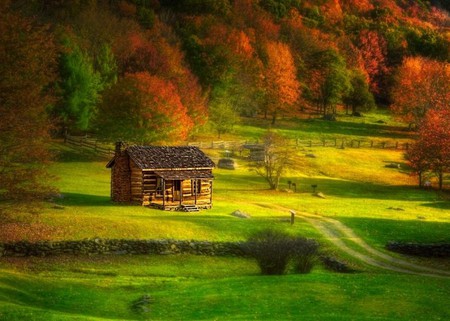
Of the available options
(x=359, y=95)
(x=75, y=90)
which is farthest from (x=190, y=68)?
(x=75, y=90)

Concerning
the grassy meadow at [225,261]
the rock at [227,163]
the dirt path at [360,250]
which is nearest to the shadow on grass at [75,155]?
the grassy meadow at [225,261]

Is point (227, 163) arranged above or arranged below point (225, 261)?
above

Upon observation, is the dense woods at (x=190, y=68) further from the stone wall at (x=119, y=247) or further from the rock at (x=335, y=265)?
the rock at (x=335, y=265)

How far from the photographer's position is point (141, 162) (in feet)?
200

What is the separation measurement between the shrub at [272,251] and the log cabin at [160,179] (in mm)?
19817

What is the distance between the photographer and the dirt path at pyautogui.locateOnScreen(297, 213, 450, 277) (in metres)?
46.2

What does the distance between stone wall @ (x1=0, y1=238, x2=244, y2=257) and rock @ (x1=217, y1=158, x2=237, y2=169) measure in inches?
1493

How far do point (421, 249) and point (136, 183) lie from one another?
954 inches

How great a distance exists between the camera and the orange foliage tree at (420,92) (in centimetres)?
12156

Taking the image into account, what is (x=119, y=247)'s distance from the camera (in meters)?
47.8

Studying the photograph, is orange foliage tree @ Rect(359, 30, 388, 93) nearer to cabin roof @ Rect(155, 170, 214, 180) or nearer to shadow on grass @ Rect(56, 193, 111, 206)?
cabin roof @ Rect(155, 170, 214, 180)

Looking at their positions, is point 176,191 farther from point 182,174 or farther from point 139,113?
point 139,113

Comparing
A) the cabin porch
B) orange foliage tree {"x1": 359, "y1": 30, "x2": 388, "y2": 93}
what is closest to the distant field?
the cabin porch

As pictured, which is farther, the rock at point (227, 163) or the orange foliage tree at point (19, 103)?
the rock at point (227, 163)
